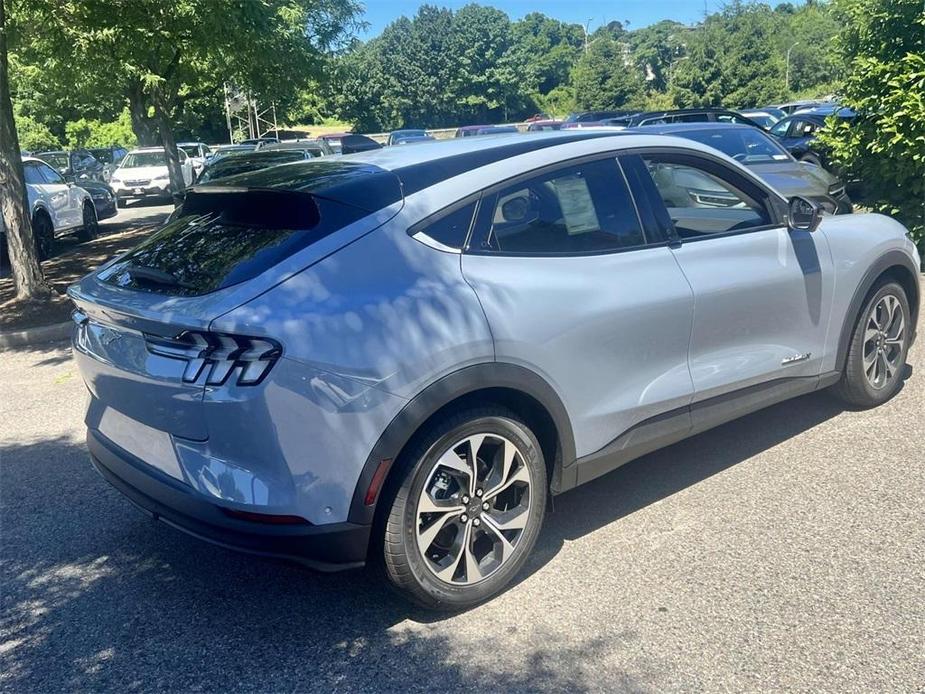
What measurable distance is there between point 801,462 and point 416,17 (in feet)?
415

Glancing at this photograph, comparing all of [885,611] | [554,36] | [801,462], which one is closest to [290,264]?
[885,611]

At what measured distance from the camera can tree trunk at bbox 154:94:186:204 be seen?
2020cm

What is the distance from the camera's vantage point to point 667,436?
3922 mm

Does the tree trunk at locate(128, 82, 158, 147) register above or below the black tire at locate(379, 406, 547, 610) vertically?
above

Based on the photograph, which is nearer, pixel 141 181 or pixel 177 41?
pixel 177 41

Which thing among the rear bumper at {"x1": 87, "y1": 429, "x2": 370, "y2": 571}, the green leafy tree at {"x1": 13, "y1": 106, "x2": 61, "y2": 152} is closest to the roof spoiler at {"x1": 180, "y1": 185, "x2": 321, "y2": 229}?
the rear bumper at {"x1": 87, "y1": 429, "x2": 370, "y2": 571}

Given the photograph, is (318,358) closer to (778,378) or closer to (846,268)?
(778,378)

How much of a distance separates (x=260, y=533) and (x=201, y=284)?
93 cm

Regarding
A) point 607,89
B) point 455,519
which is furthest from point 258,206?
point 607,89

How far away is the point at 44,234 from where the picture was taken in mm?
12883

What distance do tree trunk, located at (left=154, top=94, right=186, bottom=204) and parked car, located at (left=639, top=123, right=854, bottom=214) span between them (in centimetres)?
1297

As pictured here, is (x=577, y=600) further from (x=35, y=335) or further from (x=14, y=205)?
(x=14, y=205)

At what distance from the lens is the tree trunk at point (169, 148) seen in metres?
20.2

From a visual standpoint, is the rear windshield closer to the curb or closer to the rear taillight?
the rear taillight
